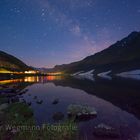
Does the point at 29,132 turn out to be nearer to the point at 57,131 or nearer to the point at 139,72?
the point at 57,131

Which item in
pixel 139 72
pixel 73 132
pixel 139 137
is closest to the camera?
pixel 73 132

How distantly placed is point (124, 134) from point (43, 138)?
7.42m

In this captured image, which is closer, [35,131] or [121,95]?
[35,131]

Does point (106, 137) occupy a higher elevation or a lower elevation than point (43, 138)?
lower

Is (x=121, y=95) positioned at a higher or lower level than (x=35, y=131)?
lower

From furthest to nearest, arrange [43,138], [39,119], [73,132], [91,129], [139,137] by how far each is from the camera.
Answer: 1. [39,119]
2. [91,129]
3. [139,137]
4. [73,132]
5. [43,138]

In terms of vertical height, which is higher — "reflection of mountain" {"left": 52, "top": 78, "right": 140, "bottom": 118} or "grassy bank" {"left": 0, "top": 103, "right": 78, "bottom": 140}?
"grassy bank" {"left": 0, "top": 103, "right": 78, "bottom": 140}

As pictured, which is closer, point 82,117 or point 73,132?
point 73,132

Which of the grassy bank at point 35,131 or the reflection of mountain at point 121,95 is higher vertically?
the grassy bank at point 35,131

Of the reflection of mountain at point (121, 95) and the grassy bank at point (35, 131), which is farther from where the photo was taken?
the reflection of mountain at point (121, 95)

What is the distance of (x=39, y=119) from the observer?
65.1 feet

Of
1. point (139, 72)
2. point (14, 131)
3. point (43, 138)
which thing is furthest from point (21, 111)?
point (139, 72)

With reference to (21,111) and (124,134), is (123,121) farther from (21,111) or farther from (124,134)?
(21,111)

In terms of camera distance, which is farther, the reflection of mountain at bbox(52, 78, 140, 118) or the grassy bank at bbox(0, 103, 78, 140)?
the reflection of mountain at bbox(52, 78, 140, 118)
